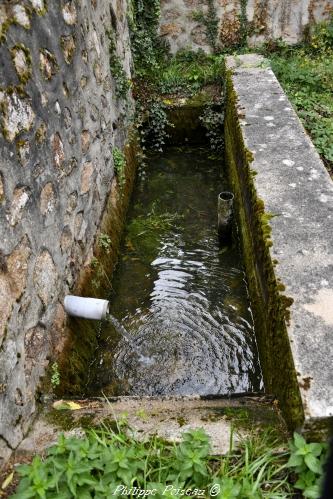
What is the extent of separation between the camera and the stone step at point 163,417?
196cm

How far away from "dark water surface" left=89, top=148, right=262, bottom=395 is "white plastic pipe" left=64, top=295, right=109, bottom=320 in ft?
1.81

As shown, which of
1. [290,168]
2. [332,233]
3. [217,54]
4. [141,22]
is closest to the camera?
[332,233]

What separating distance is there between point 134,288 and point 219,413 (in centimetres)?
176

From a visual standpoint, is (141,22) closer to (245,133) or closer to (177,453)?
(245,133)

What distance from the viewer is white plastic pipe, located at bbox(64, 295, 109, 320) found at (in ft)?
8.70

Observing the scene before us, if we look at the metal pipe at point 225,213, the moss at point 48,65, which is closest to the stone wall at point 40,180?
the moss at point 48,65

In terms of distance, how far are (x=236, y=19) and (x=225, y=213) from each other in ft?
13.4

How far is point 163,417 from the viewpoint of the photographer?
2.08 m

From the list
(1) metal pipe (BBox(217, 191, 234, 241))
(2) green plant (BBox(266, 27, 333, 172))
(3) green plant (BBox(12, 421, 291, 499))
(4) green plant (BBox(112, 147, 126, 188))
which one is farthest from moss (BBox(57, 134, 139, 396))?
(2) green plant (BBox(266, 27, 333, 172))

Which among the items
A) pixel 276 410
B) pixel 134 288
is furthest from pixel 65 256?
pixel 276 410

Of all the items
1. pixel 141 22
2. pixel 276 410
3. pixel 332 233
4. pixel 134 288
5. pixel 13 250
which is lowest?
pixel 134 288

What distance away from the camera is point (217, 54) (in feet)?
21.7

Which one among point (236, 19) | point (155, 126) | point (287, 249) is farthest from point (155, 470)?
point (236, 19)
